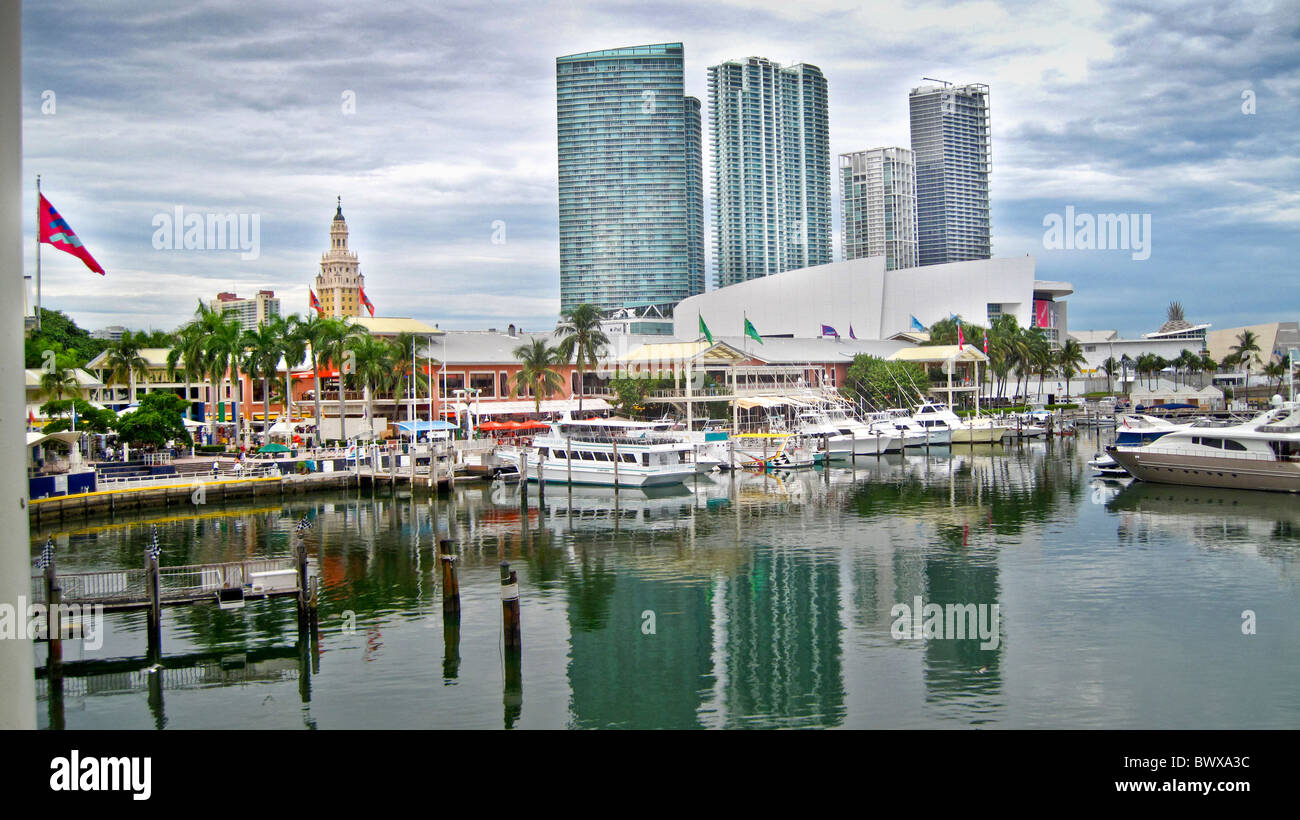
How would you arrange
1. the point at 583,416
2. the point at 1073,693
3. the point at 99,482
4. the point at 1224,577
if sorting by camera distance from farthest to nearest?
1. the point at 583,416
2. the point at 99,482
3. the point at 1224,577
4. the point at 1073,693

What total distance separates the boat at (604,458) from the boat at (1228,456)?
19.7 meters

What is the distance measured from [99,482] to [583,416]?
32575 mm

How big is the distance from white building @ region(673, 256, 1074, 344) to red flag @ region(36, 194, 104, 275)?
373 feet

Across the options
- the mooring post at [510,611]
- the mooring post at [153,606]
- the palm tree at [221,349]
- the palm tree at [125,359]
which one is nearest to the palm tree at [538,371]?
the palm tree at [221,349]

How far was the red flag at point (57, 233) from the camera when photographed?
1752cm

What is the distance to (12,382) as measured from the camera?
4.11 metres

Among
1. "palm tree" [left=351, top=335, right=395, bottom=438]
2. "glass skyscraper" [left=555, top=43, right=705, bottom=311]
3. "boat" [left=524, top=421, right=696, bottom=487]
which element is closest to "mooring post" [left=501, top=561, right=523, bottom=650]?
"boat" [left=524, top=421, right=696, bottom=487]

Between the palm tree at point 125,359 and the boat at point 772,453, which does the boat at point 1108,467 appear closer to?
the boat at point 772,453

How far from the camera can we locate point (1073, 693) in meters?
15.7
